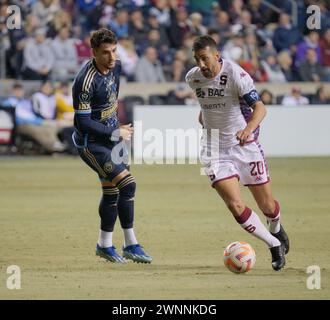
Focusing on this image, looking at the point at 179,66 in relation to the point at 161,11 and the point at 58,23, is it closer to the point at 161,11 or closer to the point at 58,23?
the point at 161,11

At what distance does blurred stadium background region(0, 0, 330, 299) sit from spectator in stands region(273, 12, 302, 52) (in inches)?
1.4

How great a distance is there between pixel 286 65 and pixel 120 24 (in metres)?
4.33

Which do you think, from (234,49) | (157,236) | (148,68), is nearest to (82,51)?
(148,68)

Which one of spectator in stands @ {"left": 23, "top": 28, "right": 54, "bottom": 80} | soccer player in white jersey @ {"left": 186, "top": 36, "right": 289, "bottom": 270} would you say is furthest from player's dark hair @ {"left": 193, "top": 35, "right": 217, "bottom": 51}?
spectator in stands @ {"left": 23, "top": 28, "right": 54, "bottom": 80}

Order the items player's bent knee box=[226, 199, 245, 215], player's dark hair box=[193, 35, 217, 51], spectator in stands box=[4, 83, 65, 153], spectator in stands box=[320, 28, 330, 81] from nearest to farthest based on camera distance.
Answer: player's dark hair box=[193, 35, 217, 51], player's bent knee box=[226, 199, 245, 215], spectator in stands box=[4, 83, 65, 153], spectator in stands box=[320, 28, 330, 81]

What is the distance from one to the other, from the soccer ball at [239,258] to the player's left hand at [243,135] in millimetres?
956

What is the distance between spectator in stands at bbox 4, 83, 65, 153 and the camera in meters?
22.7

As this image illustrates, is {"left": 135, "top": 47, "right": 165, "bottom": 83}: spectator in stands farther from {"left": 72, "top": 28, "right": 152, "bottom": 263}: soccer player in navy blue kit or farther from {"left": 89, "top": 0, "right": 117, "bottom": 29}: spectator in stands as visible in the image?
{"left": 72, "top": 28, "right": 152, "bottom": 263}: soccer player in navy blue kit

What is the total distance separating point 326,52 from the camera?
2630cm

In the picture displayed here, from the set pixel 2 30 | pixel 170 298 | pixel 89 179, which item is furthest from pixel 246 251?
pixel 2 30

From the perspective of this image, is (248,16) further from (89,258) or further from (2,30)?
(89,258)

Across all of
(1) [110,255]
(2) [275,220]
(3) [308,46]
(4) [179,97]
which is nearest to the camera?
(2) [275,220]

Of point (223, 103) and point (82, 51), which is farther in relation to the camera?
point (82, 51)

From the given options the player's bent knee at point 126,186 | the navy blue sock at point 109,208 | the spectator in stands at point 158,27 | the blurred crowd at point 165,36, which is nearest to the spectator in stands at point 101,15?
the blurred crowd at point 165,36
